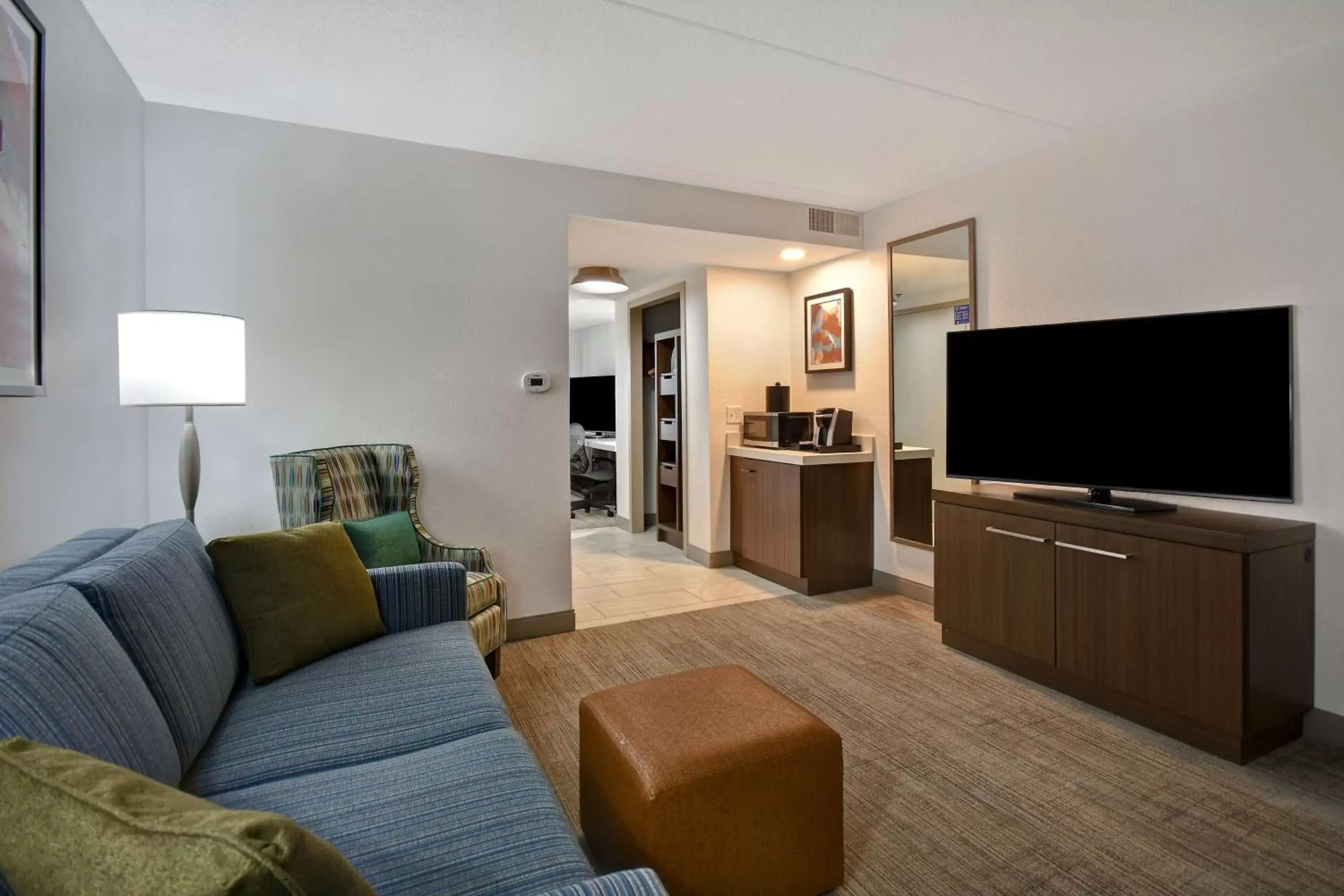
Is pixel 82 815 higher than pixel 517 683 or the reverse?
higher

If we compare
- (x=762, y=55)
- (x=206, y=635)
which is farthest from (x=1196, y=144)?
(x=206, y=635)

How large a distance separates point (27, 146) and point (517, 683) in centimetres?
245

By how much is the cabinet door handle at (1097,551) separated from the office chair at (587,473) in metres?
5.22

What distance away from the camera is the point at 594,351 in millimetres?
9719

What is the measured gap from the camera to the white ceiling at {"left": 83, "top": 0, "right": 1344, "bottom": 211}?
230 cm

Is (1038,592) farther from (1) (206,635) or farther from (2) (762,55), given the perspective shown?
(1) (206,635)

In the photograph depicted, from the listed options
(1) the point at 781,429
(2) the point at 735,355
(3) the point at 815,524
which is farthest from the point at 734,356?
(3) the point at 815,524

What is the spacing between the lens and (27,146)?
1785 millimetres

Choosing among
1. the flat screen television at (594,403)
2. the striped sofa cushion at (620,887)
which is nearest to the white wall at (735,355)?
the flat screen television at (594,403)

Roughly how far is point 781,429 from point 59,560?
4000 mm

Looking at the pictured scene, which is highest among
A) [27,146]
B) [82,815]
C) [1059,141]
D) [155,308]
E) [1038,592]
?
[1059,141]

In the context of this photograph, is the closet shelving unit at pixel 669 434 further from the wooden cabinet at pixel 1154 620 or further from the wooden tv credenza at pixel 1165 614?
the wooden cabinet at pixel 1154 620

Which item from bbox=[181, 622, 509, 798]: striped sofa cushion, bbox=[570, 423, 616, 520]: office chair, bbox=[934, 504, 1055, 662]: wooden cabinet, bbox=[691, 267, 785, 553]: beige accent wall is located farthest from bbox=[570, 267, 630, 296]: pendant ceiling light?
bbox=[181, 622, 509, 798]: striped sofa cushion

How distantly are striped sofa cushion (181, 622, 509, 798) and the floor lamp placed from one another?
99cm
